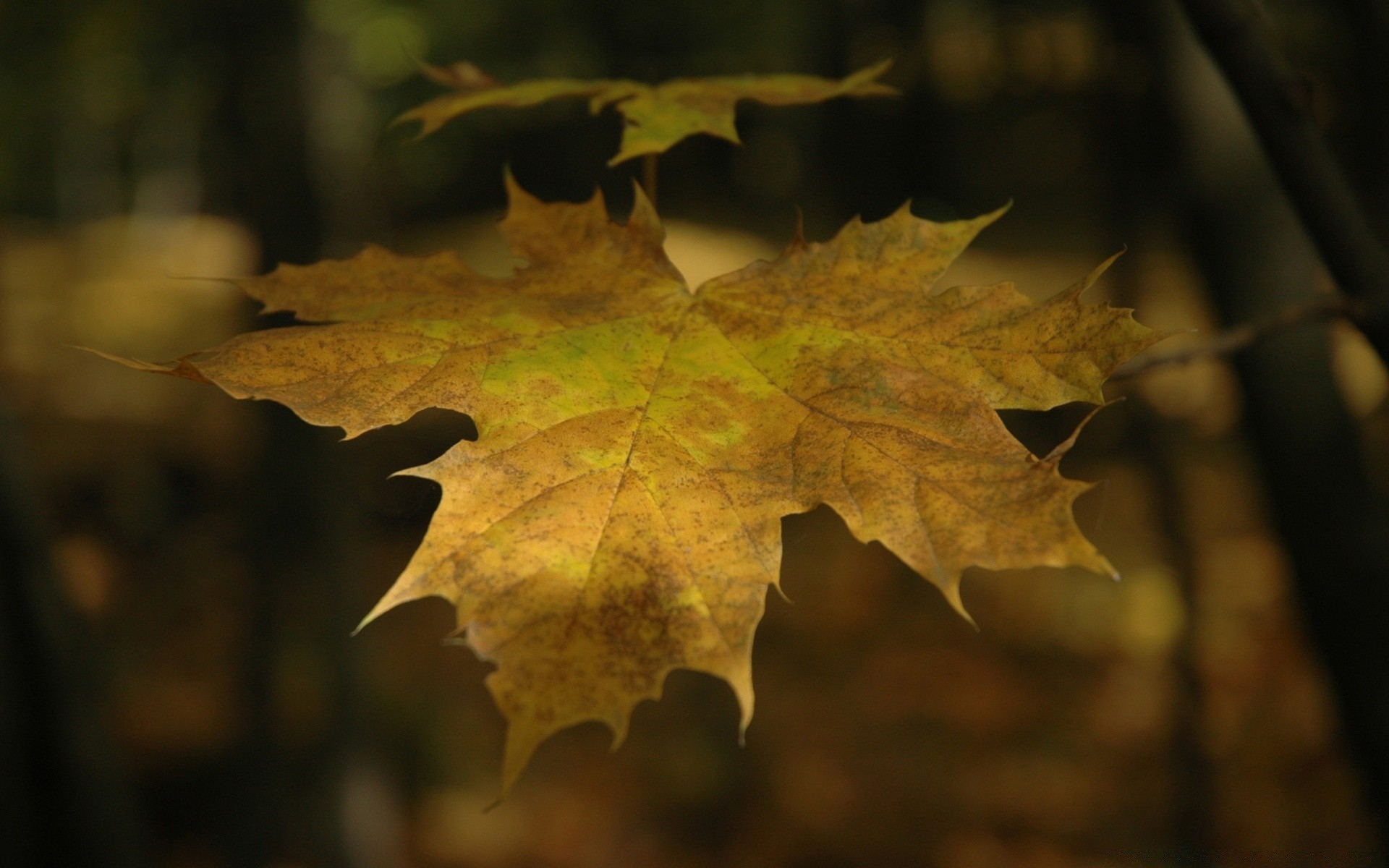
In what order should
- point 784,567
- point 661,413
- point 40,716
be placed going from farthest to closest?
point 784,567 < point 40,716 < point 661,413

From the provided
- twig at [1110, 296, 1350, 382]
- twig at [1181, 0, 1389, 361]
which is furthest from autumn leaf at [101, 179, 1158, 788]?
twig at [1181, 0, 1389, 361]

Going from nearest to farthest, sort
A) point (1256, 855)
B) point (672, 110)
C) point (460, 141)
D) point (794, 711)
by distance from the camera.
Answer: point (672, 110), point (1256, 855), point (794, 711), point (460, 141)

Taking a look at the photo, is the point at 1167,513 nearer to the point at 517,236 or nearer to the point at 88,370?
the point at 517,236

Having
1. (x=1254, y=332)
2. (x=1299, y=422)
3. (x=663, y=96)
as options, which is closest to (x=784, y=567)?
(x=1299, y=422)

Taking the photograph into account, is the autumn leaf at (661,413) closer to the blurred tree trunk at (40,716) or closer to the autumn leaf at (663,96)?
the autumn leaf at (663,96)

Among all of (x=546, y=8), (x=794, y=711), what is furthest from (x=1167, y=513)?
(x=546, y=8)

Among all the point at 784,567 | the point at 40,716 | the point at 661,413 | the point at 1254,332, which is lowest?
the point at 784,567

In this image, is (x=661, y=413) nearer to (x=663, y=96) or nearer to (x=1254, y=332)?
(x=663, y=96)
